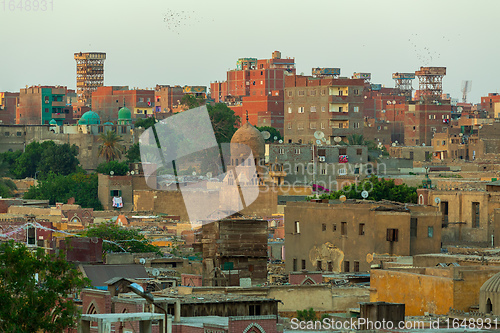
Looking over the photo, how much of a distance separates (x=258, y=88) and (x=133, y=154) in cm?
3036

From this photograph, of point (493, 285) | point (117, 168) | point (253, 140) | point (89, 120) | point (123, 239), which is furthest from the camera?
point (89, 120)

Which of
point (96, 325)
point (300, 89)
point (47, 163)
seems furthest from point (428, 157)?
point (96, 325)

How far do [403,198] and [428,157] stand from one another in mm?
42122

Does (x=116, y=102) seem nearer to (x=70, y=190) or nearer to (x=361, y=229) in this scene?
(x=70, y=190)

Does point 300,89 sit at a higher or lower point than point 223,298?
higher

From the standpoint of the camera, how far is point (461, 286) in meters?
23.1

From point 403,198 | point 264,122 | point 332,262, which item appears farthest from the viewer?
point 264,122

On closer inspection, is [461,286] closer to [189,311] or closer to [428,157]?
[189,311]

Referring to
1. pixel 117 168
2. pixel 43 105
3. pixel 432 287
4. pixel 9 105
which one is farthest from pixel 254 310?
pixel 9 105

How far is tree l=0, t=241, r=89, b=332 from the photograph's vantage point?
1756 cm

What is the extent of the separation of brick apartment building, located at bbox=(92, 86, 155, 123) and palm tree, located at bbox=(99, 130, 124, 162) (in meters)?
32.9

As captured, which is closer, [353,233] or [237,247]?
[237,247]

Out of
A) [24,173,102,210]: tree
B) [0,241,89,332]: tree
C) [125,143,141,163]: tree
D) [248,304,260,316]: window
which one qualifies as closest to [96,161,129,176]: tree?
[24,173,102,210]: tree

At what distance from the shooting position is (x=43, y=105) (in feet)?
353
